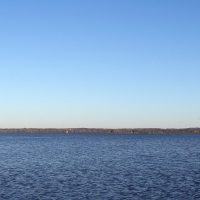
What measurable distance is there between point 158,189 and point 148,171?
13.7m

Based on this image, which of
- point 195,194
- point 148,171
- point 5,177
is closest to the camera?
point 195,194

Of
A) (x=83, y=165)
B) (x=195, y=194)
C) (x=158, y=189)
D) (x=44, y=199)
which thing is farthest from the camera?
(x=83, y=165)

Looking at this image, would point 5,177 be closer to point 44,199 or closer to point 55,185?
point 55,185

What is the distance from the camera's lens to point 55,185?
40.7m

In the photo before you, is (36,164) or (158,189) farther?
(36,164)

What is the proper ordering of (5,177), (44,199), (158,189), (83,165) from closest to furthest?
(44,199), (158,189), (5,177), (83,165)

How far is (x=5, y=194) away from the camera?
1410 inches

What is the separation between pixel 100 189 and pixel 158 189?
6.32 metres

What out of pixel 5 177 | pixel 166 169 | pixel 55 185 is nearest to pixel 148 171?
pixel 166 169

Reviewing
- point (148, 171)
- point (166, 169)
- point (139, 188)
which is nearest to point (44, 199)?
point (139, 188)

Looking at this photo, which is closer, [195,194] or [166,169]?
[195,194]

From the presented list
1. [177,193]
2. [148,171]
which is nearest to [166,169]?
[148,171]

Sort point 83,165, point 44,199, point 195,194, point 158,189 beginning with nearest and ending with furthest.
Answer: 1. point 44,199
2. point 195,194
3. point 158,189
4. point 83,165

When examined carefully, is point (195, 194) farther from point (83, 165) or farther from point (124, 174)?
point (83, 165)
